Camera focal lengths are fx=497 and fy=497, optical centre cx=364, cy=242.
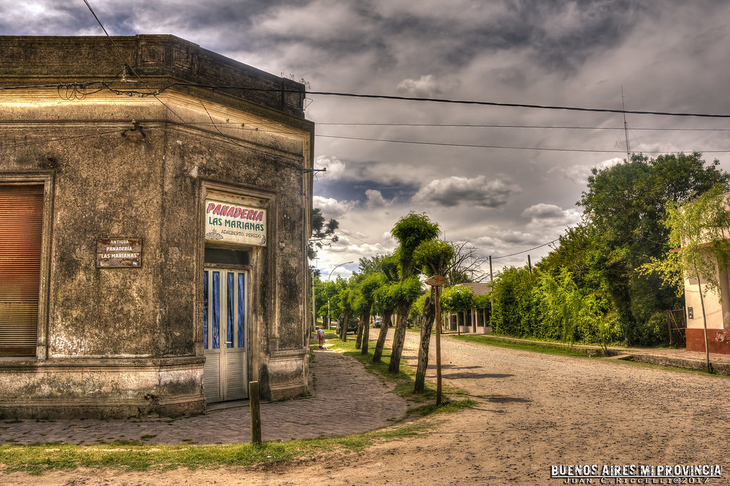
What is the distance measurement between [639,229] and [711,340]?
25.2 feet

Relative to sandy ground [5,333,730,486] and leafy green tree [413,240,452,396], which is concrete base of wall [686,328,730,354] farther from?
leafy green tree [413,240,452,396]

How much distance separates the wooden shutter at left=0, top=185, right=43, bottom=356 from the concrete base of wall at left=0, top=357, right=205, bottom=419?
1.82 feet

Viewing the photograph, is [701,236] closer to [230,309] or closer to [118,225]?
[230,309]

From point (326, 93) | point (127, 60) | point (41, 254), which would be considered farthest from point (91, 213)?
point (326, 93)

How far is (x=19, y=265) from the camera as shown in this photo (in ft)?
31.4

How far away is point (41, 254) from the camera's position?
371 inches

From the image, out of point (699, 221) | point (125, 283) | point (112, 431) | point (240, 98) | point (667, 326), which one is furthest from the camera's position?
point (667, 326)

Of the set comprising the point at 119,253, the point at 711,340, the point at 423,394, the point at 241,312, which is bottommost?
the point at 423,394

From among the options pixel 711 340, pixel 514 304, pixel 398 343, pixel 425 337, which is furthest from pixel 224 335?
pixel 514 304

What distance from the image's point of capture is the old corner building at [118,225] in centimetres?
900

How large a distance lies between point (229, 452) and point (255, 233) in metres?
5.52

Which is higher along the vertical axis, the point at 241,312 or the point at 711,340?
the point at 241,312

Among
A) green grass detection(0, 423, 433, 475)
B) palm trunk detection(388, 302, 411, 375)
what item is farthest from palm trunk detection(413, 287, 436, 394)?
green grass detection(0, 423, 433, 475)

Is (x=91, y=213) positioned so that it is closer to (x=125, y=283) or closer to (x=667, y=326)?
(x=125, y=283)
